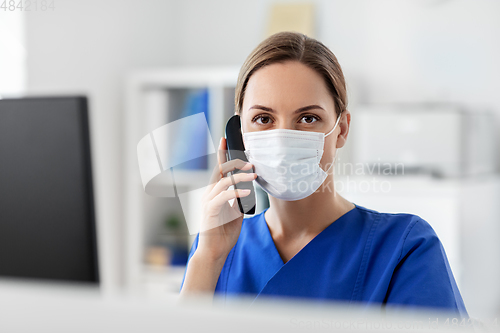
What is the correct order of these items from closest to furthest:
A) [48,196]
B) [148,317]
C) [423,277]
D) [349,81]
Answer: [148,317], [48,196], [423,277], [349,81]

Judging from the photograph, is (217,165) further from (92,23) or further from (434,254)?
(92,23)

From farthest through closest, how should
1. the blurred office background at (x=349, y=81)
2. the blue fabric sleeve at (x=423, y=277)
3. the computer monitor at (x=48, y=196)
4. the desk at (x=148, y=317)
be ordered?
the blurred office background at (x=349, y=81) < the blue fabric sleeve at (x=423, y=277) < the computer monitor at (x=48, y=196) < the desk at (x=148, y=317)

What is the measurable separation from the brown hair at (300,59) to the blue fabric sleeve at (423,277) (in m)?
0.28

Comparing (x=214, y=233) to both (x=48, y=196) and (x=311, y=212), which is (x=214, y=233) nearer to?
(x=311, y=212)

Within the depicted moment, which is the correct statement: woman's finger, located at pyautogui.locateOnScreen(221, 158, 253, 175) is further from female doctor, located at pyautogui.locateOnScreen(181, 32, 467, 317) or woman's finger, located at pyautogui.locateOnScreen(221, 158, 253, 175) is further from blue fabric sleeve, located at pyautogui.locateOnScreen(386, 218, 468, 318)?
blue fabric sleeve, located at pyautogui.locateOnScreen(386, 218, 468, 318)

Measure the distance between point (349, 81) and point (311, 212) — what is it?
0.74 m

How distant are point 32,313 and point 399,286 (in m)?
0.64

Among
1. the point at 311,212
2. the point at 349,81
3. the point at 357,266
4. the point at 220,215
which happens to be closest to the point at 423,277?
the point at 357,266

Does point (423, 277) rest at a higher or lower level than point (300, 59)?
lower

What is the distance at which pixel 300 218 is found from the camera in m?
0.87

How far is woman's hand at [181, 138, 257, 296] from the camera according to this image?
79cm

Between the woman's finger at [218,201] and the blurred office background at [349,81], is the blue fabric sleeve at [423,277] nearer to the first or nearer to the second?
the woman's finger at [218,201]

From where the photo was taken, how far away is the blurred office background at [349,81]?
1622 mm

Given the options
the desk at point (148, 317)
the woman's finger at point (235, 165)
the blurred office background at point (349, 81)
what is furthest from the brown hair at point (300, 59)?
the blurred office background at point (349, 81)
